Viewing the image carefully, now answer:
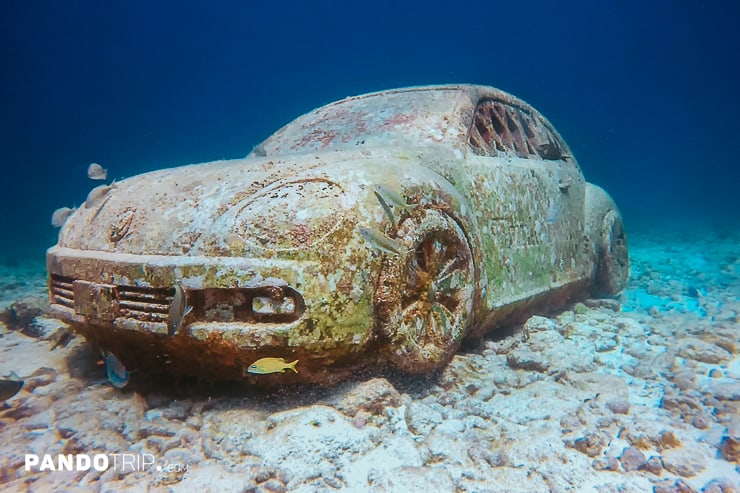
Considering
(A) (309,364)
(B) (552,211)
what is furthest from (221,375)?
(B) (552,211)

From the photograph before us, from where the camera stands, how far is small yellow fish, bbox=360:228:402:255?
7.70ft

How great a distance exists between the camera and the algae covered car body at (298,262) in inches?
89.4

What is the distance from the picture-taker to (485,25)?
310 ft

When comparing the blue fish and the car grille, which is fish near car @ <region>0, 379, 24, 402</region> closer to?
the blue fish

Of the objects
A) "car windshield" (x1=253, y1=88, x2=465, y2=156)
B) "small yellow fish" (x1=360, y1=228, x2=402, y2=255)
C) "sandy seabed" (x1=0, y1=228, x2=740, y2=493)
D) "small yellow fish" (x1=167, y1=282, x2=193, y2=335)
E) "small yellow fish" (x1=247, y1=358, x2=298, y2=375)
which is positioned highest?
"car windshield" (x1=253, y1=88, x2=465, y2=156)

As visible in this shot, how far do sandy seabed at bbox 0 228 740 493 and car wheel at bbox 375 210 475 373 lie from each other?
270 mm

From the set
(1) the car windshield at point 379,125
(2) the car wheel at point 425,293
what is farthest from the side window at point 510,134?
(2) the car wheel at point 425,293

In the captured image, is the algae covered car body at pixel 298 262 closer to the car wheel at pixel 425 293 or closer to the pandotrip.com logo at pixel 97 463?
the car wheel at pixel 425 293

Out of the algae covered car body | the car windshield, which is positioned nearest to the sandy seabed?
the algae covered car body

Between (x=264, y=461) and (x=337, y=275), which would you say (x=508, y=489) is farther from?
(x=337, y=275)

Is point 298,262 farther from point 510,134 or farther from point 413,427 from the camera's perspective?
point 510,134

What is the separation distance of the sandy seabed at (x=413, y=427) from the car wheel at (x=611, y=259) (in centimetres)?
188

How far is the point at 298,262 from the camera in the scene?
2.27 meters

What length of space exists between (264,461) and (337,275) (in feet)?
3.10
